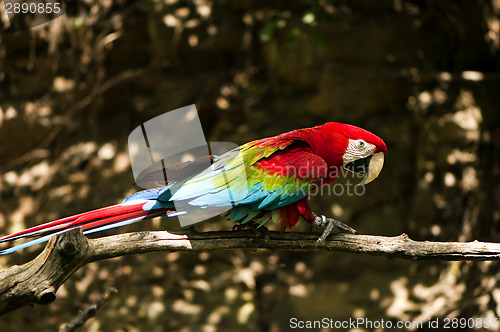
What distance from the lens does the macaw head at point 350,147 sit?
2297 mm

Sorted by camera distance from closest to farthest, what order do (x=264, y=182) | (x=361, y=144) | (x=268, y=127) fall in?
1. (x=264, y=182)
2. (x=361, y=144)
3. (x=268, y=127)

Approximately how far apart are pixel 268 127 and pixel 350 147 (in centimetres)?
200

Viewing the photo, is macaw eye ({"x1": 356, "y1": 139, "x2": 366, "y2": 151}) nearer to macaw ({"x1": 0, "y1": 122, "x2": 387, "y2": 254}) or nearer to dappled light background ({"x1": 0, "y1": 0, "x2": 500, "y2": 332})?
macaw ({"x1": 0, "y1": 122, "x2": 387, "y2": 254})

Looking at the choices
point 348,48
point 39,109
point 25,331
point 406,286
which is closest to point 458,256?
point 406,286

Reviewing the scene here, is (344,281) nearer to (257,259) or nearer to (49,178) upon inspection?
(257,259)

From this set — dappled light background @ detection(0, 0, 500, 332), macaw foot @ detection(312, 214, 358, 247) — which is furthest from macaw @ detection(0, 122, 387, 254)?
dappled light background @ detection(0, 0, 500, 332)

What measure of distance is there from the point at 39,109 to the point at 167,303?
2.29 meters

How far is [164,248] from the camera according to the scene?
2070 millimetres

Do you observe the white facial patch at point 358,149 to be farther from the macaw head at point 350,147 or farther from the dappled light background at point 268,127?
the dappled light background at point 268,127

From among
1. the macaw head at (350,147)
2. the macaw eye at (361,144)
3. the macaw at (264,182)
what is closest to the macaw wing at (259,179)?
the macaw at (264,182)

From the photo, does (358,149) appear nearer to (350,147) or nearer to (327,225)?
(350,147)

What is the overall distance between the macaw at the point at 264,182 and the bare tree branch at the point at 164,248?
69 millimetres

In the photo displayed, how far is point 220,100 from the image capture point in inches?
178

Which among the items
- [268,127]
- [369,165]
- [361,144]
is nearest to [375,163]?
[369,165]
